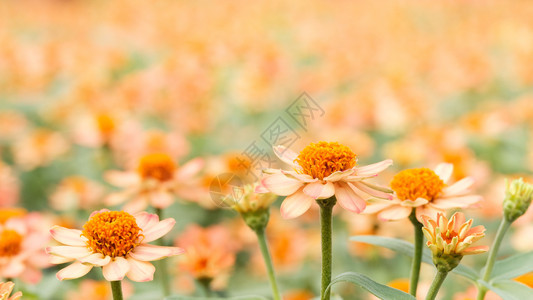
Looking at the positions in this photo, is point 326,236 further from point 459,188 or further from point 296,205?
point 459,188

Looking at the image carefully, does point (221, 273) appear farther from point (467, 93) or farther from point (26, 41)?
point (26, 41)

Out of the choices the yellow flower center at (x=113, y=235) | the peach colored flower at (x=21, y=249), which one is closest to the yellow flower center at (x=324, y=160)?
the yellow flower center at (x=113, y=235)

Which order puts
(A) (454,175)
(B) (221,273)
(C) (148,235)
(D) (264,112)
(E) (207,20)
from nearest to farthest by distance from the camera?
(C) (148,235) < (B) (221,273) < (A) (454,175) < (D) (264,112) < (E) (207,20)

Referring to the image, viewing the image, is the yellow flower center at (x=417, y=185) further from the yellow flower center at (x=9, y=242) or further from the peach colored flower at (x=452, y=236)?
the yellow flower center at (x=9, y=242)

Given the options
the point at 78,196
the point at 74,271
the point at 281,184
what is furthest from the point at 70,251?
the point at 78,196

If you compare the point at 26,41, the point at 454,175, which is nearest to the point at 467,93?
the point at 454,175

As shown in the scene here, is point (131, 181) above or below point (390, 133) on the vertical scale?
below

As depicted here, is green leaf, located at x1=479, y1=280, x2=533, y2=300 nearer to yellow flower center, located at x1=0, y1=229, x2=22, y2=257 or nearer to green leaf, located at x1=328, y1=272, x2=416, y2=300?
green leaf, located at x1=328, y1=272, x2=416, y2=300
